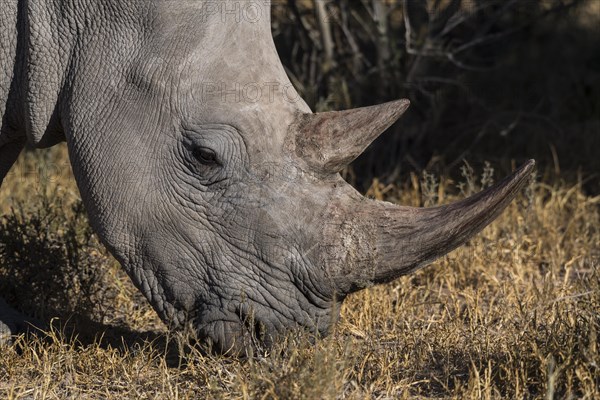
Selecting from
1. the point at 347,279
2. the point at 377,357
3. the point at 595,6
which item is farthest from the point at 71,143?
the point at 595,6

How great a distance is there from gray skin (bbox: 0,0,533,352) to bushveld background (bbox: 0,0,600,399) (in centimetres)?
21

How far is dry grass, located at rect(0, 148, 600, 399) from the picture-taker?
4.14 m

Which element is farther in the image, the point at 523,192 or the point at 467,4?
the point at 467,4

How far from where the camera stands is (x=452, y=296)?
564 centimetres

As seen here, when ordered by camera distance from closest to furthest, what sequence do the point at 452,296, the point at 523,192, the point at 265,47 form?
the point at 265,47 < the point at 452,296 < the point at 523,192

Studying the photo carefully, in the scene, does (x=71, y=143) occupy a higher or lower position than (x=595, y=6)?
lower

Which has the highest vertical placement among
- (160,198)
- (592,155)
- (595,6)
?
(595,6)

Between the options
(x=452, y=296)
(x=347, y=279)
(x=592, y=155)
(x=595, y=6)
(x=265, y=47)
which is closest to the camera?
(x=347, y=279)

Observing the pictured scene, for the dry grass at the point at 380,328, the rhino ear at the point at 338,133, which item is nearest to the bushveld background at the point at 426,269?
the dry grass at the point at 380,328

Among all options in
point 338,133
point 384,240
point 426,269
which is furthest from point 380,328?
point 338,133

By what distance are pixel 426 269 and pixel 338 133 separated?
1.94 metres

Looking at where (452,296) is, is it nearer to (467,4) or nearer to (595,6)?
(467,4)

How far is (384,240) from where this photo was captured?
13.7ft

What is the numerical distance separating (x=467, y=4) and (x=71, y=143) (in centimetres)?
433
